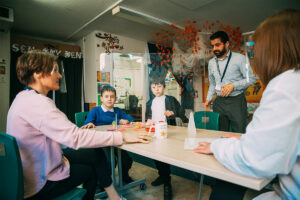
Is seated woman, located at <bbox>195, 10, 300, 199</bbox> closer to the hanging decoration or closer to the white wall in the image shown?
the hanging decoration

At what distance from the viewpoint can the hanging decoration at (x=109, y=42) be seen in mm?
4135

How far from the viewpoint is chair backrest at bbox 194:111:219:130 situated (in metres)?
1.89

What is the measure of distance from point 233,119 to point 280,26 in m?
1.57

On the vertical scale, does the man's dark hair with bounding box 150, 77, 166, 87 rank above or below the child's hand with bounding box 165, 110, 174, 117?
above

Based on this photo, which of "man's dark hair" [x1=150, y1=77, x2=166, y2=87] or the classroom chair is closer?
the classroom chair

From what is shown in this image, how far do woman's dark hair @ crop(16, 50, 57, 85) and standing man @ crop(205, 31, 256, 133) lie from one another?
1.57 metres

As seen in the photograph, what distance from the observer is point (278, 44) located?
67cm

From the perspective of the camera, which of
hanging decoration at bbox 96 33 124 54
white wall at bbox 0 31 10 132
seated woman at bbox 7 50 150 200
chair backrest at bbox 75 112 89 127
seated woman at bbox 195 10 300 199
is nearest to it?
seated woman at bbox 195 10 300 199

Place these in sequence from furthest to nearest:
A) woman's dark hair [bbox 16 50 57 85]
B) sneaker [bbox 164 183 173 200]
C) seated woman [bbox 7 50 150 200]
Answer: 1. sneaker [bbox 164 183 173 200]
2. woman's dark hair [bbox 16 50 57 85]
3. seated woman [bbox 7 50 150 200]

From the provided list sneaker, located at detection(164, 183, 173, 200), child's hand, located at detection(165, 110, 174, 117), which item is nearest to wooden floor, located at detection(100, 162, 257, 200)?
sneaker, located at detection(164, 183, 173, 200)

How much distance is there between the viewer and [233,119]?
209 centimetres

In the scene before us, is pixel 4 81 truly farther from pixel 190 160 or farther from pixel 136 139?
pixel 190 160

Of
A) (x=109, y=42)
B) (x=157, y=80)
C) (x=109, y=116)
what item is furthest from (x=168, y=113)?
(x=109, y=42)

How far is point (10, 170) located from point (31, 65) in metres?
0.58
